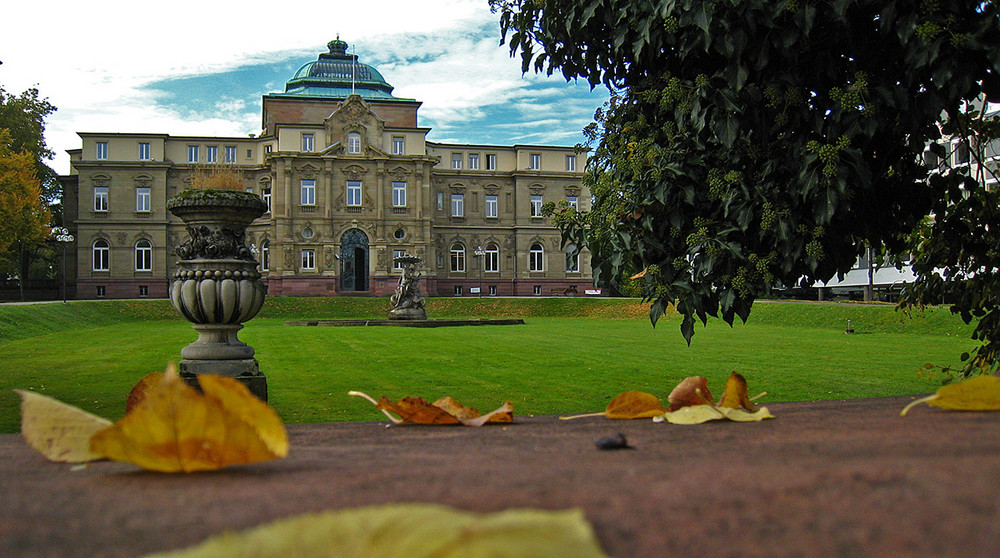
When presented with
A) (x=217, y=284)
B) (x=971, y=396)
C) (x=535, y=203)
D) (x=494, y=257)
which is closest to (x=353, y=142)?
(x=494, y=257)

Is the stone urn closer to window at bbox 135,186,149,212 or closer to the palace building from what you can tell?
the palace building

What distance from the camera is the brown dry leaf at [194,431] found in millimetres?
1269

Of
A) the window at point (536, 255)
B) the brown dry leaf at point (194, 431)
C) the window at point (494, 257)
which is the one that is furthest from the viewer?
the window at point (536, 255)

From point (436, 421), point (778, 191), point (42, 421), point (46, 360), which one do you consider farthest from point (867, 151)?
point (46, 360)

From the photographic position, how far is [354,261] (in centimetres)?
5756

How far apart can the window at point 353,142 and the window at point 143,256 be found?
17.5 meters

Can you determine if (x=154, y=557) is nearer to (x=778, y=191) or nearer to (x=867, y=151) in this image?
(x=778, y=191)

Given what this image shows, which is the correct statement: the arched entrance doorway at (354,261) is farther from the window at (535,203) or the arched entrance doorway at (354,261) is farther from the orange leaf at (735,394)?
the orange leaf at (735,394)

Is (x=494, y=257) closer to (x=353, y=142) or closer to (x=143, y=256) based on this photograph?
(x=353, y=142)

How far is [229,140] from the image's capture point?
60688 millimetres

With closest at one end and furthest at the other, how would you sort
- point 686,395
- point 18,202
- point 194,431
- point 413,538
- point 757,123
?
point 413,538 → point 194,431 → point 686,395 → point 757,123 → point 18,202

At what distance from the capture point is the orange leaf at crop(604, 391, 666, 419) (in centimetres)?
278

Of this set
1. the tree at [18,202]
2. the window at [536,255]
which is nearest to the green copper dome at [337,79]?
the window at [536,255]

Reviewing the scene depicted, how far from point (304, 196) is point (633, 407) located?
185 feet
